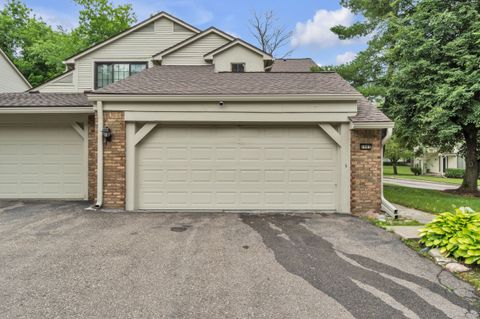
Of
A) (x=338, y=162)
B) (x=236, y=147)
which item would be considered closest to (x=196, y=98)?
(x=236, y=147)

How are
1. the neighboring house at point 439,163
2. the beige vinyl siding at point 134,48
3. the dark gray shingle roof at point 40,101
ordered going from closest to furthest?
the dark gray shingle roof at point 40,101
the beige vinyl siding at point 134,48
the neighboring house at point 439,163

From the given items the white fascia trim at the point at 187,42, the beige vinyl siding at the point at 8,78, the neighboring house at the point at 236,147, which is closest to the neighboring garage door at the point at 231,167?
the neighboring house at the point at 236,147

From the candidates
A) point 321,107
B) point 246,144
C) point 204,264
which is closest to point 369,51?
point 321,107

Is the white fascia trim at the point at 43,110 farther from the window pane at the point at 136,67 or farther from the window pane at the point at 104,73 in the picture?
the window pane at the point at 136,67

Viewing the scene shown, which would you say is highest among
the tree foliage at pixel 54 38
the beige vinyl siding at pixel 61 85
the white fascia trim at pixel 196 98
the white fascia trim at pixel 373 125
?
the tree foliage at pixel 54 38

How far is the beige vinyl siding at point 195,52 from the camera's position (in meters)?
10.7

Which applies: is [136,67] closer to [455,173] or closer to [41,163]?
[41,163]

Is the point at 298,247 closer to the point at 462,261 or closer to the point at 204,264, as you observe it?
the point at 204,264

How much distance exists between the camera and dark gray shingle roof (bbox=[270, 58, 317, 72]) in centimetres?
1345

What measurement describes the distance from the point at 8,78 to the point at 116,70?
6250mm

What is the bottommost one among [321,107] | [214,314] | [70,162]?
[214,314]

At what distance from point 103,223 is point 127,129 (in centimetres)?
245

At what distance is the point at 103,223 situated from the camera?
18.5 feet

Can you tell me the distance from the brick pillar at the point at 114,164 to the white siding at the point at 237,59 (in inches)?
193
